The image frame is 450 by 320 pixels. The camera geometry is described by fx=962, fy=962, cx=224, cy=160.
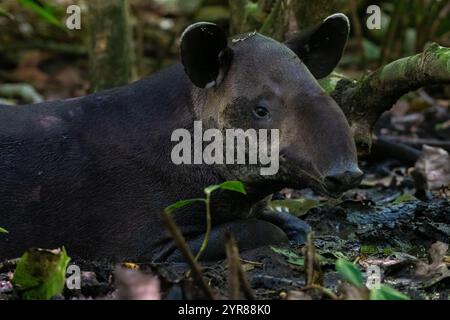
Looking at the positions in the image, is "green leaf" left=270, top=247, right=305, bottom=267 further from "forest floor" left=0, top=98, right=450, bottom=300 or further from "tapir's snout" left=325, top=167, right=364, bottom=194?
"tapir's snout" left=325, top=167, right=364, bottom=194

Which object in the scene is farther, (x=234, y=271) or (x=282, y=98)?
(x=282, y=98)

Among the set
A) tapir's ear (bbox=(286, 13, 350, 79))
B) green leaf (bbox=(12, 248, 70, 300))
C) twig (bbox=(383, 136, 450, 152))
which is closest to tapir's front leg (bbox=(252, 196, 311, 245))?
tapir's ear (bbox=(286, 13, 350, 79))

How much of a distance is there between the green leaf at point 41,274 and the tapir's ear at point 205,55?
148 centimetres

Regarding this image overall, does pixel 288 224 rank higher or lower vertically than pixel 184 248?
lower

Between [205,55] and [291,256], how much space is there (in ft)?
3.76

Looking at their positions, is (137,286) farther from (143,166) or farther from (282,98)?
(143,166)

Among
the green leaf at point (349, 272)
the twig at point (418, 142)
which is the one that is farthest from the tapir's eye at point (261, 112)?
the twig at point (418, 142)

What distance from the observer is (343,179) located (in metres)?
4.31

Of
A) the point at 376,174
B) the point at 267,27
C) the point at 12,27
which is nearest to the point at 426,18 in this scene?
the point at 376,174

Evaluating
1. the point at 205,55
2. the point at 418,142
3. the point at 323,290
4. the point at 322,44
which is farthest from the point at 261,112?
the point at 418,142

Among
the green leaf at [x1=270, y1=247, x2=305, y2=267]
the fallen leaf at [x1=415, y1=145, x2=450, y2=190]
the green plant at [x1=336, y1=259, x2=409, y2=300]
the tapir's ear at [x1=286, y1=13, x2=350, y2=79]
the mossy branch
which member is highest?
the tapir's ear at [x1=286, y1=13, x2=350, y2=79]

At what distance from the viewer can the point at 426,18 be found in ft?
33.8

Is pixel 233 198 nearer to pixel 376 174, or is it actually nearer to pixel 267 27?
pixel 267 27

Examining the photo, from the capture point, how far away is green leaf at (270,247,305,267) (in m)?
4.49
